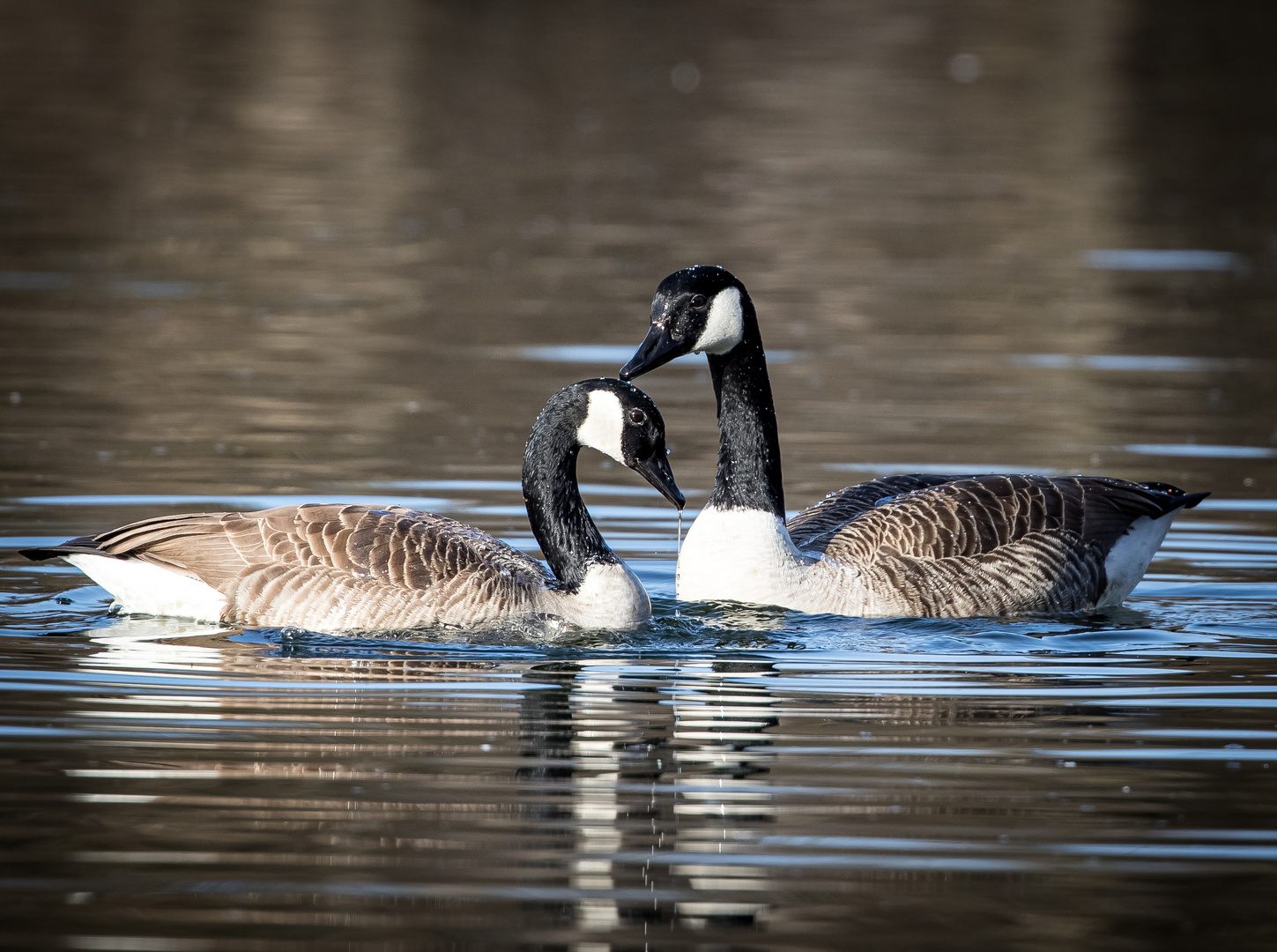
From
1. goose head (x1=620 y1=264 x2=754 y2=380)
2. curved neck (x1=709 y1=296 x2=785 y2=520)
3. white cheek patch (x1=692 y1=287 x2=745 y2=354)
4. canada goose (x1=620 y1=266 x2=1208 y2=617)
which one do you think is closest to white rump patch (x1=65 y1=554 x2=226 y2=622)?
canada goose (x1=620 y1=266 x2=1208 y2=617)

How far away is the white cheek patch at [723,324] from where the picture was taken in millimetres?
12562

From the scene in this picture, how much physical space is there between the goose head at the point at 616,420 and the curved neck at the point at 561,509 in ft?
0.45

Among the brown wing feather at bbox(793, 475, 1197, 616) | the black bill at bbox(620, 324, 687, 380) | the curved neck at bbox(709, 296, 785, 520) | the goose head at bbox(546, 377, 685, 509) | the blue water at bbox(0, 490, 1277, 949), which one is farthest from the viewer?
the curved neck at bbox(709, 296, 785, 520)

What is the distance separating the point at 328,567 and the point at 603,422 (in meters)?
1.92

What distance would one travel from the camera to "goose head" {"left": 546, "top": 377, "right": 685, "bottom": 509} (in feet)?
38.8

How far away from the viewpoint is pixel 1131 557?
43.9 feet

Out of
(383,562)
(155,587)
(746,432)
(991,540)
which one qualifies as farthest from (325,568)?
(991,540)

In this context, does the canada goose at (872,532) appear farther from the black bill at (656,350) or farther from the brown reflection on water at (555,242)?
the brown reflection on water at (555,242)

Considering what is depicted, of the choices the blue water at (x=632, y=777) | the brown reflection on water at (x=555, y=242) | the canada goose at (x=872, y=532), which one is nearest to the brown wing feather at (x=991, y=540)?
the canada goose at (x=872, y=532)

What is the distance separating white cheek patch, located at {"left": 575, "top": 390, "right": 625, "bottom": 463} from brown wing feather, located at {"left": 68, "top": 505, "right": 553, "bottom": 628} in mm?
1036

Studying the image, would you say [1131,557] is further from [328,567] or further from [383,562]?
[328,567]

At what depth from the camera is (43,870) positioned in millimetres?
7578

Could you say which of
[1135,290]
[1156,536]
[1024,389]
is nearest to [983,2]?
[1135,290]

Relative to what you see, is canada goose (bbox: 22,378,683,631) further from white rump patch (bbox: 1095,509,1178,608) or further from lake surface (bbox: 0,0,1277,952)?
white rump patch (bbox: 1095,509,1178,608)
